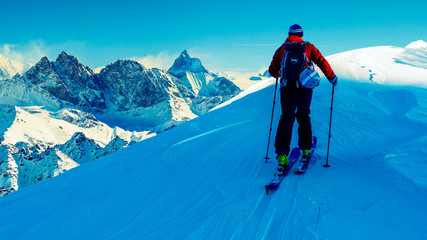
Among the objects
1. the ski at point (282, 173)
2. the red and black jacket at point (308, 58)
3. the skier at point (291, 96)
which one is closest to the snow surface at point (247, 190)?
the ski at point (282, 173)

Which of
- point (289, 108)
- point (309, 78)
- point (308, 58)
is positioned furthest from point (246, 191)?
point (308, 58)

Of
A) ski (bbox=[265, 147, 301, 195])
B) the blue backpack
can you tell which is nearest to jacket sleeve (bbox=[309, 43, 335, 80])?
the blue backpack

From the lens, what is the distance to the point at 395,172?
4.56 m

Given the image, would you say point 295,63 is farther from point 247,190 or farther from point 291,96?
point 247,190

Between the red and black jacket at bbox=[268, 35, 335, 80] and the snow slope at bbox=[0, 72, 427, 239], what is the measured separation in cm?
165

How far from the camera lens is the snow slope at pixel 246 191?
3.67 m

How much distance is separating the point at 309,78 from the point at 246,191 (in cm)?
210

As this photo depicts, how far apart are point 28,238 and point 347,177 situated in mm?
4717

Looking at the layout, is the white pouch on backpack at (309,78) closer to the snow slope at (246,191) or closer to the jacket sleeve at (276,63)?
the jacket sleeve at (276,63)

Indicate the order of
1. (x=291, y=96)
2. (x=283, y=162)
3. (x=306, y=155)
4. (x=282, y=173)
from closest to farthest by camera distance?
(x=282, y=173) < (x=283, y=162) < (x=291, y=96) < (x=306, y=155)

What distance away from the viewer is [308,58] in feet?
17.4

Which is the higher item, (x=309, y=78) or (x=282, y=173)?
(x=309, y=78)

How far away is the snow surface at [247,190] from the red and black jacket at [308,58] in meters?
1.65

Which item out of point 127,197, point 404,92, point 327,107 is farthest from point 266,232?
point 404,92
